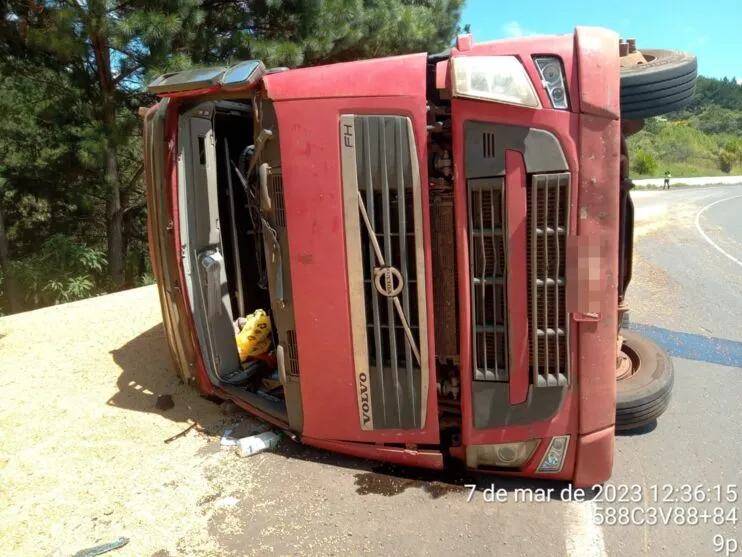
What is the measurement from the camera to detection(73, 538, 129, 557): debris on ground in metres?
2.48

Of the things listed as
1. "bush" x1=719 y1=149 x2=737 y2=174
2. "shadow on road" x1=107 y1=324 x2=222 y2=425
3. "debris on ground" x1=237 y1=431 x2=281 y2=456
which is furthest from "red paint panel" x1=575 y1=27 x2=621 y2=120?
"bush" x1=719 y1=149 x2=737 y2=174

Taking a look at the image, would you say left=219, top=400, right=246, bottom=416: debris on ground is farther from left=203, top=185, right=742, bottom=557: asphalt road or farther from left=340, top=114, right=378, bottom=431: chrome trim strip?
left=340, top=114, right=378, bottom=431: chrome trim strip

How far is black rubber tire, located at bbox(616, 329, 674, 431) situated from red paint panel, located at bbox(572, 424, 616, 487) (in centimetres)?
52

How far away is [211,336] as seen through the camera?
12.4ft

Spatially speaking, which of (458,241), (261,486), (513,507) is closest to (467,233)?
(458,241)

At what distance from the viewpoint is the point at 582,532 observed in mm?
2559

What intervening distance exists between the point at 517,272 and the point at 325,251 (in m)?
0.97

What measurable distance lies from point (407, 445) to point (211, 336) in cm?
162

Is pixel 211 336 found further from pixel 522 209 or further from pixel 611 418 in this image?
pixel 611 418

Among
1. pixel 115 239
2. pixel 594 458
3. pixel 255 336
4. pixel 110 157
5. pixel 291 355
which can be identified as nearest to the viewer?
pixel 594 458

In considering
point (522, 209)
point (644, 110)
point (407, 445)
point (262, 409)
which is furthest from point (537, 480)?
point (644, 110)

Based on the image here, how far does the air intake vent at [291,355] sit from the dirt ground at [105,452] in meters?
0.60

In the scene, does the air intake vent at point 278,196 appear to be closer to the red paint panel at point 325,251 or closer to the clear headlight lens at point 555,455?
the red paint panel at point 325,251

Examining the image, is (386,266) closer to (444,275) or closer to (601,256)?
(444,275)
